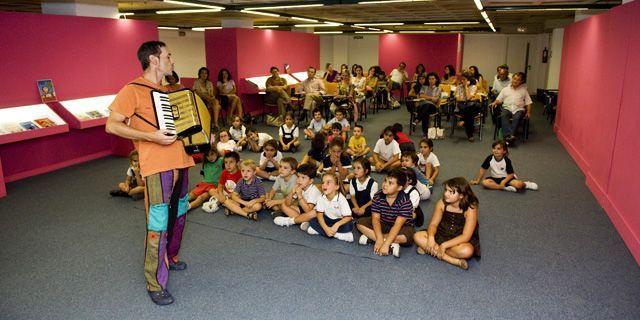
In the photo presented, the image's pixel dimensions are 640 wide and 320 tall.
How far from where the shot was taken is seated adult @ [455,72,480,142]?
989cm

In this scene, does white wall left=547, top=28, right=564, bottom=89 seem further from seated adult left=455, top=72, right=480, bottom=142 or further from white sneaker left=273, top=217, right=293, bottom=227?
white sneaker left=273, top=217, right=293, bottom=227

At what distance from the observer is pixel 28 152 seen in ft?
23.9

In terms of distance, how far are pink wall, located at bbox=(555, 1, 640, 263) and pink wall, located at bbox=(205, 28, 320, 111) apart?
8.02 meters

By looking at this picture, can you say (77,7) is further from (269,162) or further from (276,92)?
(276,92)

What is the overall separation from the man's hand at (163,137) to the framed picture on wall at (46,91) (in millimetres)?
5334

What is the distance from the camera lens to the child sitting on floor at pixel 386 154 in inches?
281

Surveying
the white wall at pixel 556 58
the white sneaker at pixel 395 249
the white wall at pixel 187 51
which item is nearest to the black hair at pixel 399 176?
the white sneaker at pixel 395 249

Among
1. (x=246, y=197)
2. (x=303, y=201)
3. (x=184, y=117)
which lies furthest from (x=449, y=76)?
(x=184, y=117)

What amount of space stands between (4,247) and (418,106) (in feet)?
27.2

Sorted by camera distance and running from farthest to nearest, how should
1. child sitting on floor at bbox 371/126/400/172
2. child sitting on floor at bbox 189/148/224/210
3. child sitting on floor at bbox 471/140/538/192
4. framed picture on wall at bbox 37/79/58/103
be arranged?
framed picture on wall at bbox 37/79/58/103, child sitting on floor at bbox 371/126/400/172, child sitting on floor at bbox 471/140/538/192, child sitting on floor at bbox 189/148/224/210

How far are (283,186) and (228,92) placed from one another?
7016 mm

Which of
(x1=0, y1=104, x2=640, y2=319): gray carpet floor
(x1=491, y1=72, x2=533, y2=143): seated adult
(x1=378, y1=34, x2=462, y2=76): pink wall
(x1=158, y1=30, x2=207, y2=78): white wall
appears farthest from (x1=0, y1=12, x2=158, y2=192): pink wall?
(x1=158, y1=30, x2=207, y2=78): white wall

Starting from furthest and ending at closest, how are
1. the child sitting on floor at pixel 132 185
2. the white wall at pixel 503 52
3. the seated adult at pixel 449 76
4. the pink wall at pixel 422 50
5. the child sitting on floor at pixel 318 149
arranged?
1. the white wall at pixel 503 52
2. the pink wall at pixel 422 50
3. the seated adult at pixel 449 76
4. the child sitting on floor at pixel 318 149
5. the child sitting on floor at pixel 132 185

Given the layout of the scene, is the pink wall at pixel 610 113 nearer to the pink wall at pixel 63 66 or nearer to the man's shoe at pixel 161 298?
the man's shoe at pixel 161 298
